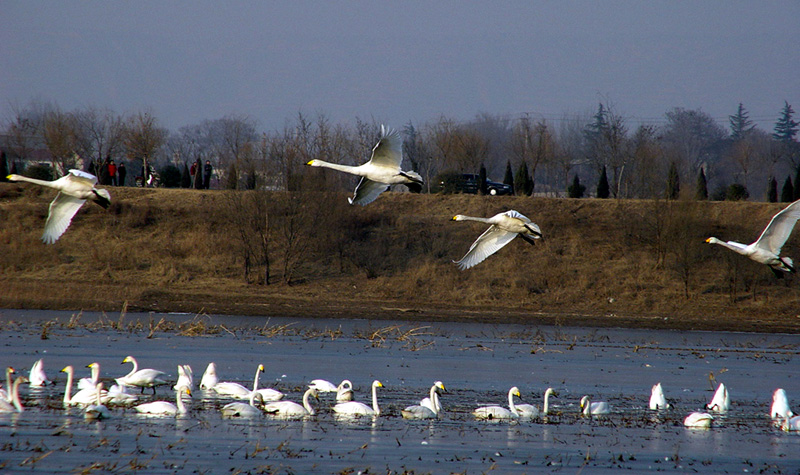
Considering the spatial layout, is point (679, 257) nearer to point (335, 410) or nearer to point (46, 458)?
point (335, 410)

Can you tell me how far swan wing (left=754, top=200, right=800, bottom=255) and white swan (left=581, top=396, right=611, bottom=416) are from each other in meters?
4.22

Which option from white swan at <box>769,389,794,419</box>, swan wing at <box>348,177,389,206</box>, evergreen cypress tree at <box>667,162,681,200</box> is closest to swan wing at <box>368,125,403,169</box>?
swan wing at <box>348,177,389,206</box>

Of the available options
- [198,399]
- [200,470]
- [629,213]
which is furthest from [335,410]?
[629,213]

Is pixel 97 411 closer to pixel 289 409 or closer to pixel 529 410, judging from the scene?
pixel 289 409

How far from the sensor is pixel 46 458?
9086mm

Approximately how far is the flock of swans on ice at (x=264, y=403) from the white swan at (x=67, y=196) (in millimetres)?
2198

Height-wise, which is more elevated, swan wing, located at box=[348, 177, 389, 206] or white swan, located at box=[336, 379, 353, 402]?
swan wing, located at box=[348, 177, 389, 206]

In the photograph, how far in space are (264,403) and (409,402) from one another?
2.32 meters

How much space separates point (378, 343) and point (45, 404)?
1010cm

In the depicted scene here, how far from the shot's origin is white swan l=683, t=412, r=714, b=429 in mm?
12812

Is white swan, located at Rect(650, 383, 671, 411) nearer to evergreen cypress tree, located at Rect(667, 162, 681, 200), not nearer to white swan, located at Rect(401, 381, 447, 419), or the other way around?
white swan, located at Rect(401, 381, 447, 419)

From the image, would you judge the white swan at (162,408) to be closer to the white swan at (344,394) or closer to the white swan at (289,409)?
the white swan at (289,409)

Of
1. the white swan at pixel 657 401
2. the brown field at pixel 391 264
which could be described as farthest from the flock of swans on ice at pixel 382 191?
the brown field at pixel 391 264

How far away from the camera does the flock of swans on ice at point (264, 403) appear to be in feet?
39.1
